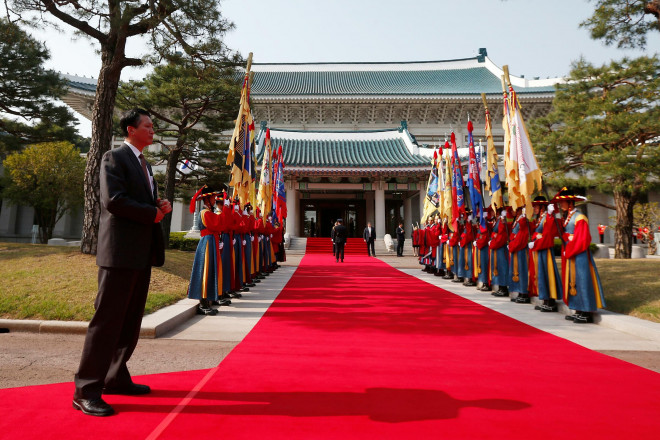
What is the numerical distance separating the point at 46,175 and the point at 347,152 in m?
13.2

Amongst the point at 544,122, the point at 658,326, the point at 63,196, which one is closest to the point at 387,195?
the point at 544,122

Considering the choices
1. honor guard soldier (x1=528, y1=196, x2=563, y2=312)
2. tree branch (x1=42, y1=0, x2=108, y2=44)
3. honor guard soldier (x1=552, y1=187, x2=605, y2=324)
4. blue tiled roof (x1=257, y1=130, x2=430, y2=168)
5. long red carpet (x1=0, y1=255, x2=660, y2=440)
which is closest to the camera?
long red carpet (x1=0, y1=255, x2=660, y2=440)

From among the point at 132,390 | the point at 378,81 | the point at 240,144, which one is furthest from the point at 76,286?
the point at 378,81

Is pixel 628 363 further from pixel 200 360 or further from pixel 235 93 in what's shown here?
pixel 235 93

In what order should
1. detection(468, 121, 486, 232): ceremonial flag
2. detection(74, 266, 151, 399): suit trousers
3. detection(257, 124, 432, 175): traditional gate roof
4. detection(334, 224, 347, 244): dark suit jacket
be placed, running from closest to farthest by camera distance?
detection(74, 266, 151, 399): suit trousers, detection(468, 121, 486, 232): ceremonial flag, detection(334, 224, 347, 244): dark suit jacket, detection(257, 124, 432, 175): traditional gate roof

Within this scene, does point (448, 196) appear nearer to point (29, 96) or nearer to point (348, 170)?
point (348, 170)

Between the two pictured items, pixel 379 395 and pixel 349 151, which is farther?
pixel 349 151

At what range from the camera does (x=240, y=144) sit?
6043mm

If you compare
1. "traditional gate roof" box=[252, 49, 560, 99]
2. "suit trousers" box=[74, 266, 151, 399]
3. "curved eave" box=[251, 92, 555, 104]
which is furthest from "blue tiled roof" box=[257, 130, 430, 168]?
"suit trousers" box=[74, 266, 151, 399]

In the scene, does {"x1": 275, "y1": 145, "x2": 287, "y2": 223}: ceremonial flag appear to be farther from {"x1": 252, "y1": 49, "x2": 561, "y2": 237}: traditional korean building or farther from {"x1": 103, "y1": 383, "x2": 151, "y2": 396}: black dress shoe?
{"x1": 103, "y1": 383, "x2": 151, "y2": 396}: black dress shoe

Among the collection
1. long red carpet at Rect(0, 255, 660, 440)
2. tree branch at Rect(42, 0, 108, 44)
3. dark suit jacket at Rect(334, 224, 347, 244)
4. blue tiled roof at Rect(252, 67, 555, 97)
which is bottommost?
long red carpet at Rect(0, 255, 660, 440)

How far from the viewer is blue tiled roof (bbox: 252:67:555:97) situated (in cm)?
2317

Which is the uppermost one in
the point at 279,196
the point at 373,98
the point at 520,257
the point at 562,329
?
the point at 373,98

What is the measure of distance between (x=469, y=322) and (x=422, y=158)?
47.0 feet
